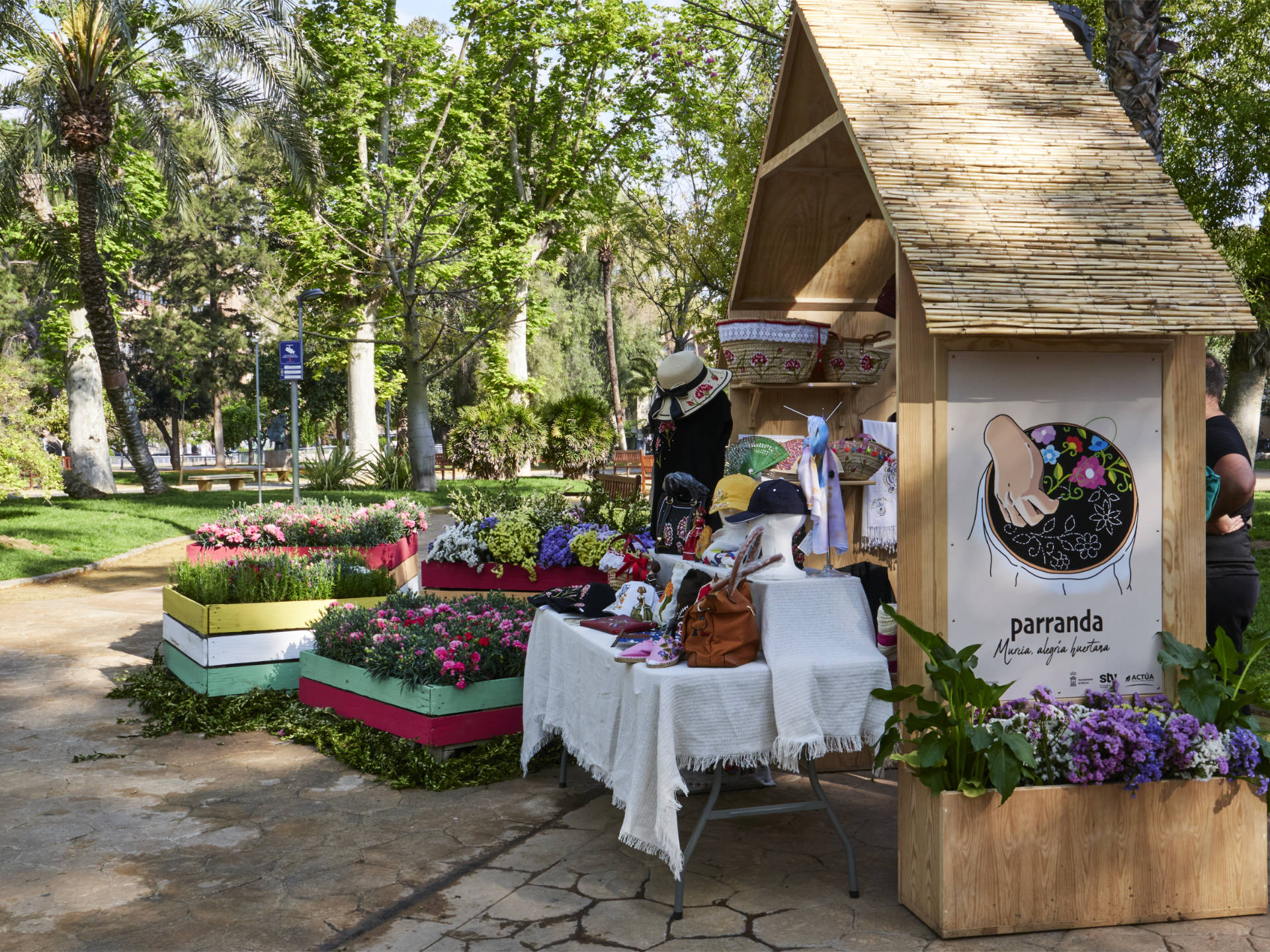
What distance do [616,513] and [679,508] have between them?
109 inches

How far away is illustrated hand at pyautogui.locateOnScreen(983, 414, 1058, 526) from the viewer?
381 cm

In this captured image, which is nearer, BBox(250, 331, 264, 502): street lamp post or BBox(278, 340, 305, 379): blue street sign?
BBox(278, 340, 305, 379): blue street sign

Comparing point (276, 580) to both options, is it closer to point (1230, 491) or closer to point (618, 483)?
point (1230, 491)

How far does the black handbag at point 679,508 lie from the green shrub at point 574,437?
21743 mm

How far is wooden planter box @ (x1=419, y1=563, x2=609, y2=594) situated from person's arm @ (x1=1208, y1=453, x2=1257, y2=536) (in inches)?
147

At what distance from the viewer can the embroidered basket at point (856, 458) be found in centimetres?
529

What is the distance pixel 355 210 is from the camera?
69.6 feet

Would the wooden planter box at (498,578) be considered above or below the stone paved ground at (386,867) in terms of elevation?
above

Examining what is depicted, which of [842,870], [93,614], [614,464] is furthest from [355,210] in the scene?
[842,870]

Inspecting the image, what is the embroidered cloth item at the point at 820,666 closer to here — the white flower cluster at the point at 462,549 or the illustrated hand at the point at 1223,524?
the illustrated hand at the point at 1223,524

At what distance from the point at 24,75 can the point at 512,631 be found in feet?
63.9

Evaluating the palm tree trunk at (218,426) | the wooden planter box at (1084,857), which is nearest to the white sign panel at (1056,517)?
the wooden planter box at (1084,857)

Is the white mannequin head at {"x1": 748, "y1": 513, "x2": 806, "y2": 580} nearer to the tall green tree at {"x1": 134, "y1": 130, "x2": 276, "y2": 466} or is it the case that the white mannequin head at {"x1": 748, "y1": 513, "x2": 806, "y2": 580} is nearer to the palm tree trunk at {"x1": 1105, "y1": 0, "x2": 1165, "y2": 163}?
the palm tree trunk at {"x1": 1105, "y1": 0, "x2": 1165, "y2": 163}

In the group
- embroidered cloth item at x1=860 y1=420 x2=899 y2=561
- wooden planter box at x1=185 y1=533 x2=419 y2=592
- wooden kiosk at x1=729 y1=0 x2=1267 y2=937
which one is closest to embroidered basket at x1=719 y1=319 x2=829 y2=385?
embroidered cloth item at x1=860 y1=420 x2=899 y2=561
